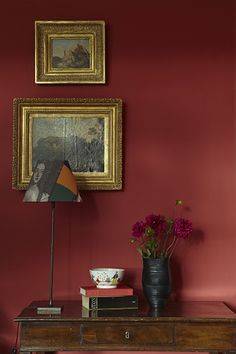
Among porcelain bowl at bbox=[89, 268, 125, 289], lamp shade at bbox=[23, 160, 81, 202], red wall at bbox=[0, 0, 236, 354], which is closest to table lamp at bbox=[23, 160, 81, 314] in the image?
lamp shade at bbox=[23, 160, 81, 202]

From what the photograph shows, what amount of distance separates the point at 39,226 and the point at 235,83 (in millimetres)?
1498

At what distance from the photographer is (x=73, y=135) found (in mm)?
3453

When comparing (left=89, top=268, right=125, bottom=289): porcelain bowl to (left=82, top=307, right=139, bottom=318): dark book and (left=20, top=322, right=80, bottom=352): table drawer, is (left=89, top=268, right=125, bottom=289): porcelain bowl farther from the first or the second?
(left=20, top=322, right=80, bottom=352): table drawer

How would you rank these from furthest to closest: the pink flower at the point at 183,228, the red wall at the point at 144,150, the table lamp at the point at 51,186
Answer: the red wall at the point at 144,150 → the pink flower at the point at 183,228 → the table lamp at the point at 51,186

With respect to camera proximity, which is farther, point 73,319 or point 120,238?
point 120,238

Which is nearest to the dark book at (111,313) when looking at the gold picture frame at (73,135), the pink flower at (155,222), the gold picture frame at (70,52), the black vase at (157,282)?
the black vase at (157,282)

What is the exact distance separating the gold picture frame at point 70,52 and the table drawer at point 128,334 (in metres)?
1.48

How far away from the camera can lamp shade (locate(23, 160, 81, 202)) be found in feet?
9.82

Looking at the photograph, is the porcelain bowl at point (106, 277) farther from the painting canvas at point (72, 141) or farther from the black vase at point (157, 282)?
the painting canvas at point (72, 141)

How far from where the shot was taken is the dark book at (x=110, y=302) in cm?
300

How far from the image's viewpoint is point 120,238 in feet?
11.2

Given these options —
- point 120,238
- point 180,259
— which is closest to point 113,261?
point 120,238

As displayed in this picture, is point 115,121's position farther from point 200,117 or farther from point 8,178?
point 8,178

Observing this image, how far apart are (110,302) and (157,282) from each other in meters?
0.28
